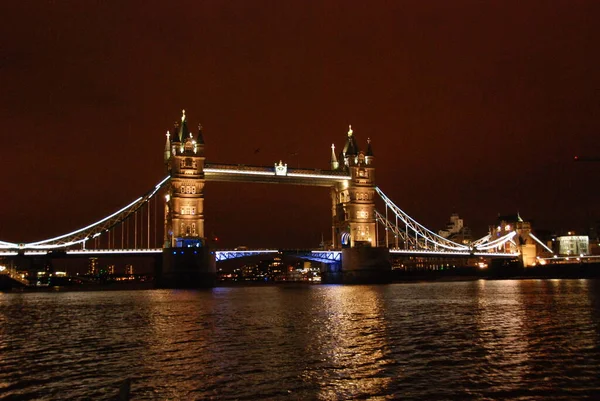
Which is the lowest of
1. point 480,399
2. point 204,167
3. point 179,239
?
point 480,399

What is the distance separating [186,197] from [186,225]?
3.07 meters

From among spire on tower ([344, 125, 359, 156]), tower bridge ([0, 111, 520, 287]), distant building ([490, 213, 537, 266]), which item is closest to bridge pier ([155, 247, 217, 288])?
tower bridge ([0, 111, 520, 287])

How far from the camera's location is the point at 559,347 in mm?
19312

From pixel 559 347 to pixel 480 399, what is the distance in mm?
7526

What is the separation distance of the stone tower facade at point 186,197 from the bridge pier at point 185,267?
2200 mm

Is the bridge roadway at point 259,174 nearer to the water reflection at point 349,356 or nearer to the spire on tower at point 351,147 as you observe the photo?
the spire on tower at point 351,147

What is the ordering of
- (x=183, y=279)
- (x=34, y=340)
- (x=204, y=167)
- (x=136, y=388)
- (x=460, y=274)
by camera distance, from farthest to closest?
(x=460, y=274)
(x=204, y=167)
(x=183, y=279)
(x=34, y=340)
(x=136, y=388)

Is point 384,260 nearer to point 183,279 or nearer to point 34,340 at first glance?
point 183,279

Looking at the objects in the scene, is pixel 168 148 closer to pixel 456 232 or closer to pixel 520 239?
pixel 520 239

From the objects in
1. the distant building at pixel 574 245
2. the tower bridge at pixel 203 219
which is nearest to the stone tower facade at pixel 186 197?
the tower bridge at pixel 203 219

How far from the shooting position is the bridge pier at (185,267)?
6894 centimetres

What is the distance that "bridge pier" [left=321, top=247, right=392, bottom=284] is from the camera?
7944cm

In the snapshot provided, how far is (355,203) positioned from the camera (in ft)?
278

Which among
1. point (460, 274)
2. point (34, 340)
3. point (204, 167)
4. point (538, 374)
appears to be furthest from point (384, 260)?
point (538, 374)
